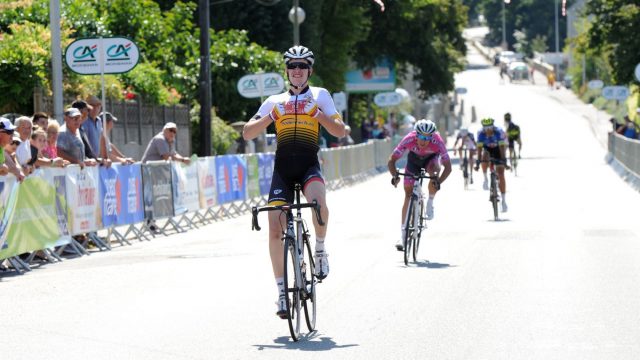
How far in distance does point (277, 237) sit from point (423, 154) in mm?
7063

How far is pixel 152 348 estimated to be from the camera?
10234mm

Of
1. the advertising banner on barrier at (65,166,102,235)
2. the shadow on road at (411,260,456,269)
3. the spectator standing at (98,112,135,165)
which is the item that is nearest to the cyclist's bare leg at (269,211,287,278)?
the shadow on road at (411,260,456,269)

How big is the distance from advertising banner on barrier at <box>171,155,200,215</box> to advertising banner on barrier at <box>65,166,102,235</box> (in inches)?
157

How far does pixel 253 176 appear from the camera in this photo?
101 feet

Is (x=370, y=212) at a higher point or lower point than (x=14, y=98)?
lower

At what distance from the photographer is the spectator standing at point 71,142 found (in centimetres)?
1972

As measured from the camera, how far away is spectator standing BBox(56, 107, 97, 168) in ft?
64.7

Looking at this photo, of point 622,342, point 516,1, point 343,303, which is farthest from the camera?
point 516,1

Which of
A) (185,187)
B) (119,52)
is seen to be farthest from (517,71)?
(119,52)

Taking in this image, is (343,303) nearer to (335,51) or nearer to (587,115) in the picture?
(335,51)

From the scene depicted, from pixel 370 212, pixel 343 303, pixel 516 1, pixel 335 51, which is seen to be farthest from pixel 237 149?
pixel 516 1

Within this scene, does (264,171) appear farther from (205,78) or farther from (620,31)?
(620,31)

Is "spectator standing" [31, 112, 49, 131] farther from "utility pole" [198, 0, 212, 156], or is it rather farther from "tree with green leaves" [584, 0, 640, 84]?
"tree with green leaves" [584, 0, 640, 84]

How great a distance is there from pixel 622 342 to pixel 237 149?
102ft
